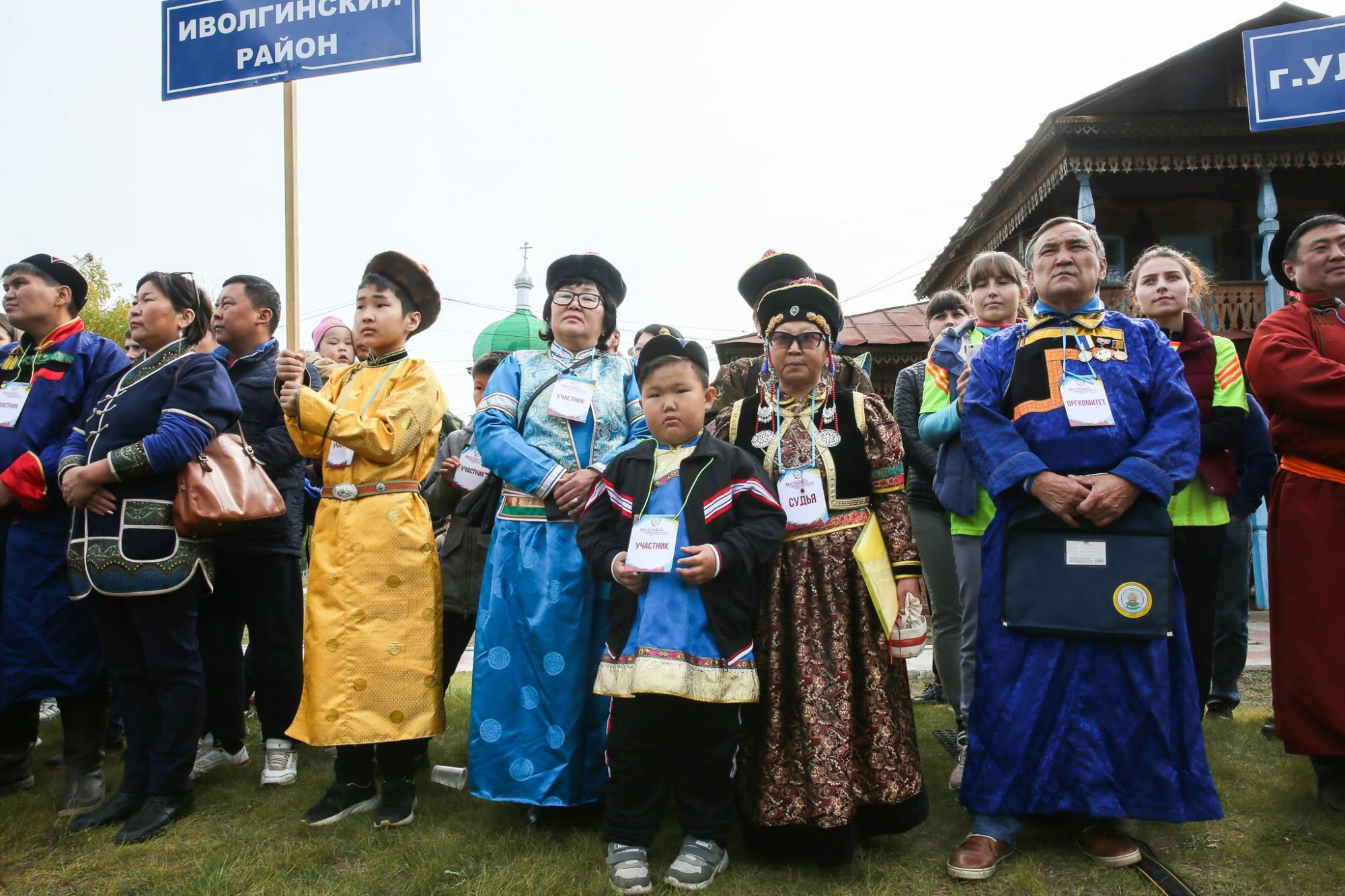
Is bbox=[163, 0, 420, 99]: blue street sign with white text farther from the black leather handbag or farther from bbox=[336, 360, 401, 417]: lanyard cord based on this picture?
the black leather handbag

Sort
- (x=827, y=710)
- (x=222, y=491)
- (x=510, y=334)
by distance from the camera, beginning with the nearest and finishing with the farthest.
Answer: (x=827, y=710), (x=222, y=491), (x=510, y=334)

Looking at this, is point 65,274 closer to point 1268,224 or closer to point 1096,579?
point 1096,579

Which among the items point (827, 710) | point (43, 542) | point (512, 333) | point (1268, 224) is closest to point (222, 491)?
point (43, 542)

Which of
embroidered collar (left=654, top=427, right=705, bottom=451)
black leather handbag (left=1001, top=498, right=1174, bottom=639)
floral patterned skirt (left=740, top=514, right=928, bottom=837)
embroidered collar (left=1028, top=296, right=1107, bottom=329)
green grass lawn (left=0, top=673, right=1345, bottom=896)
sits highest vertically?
embroidered collar (left=1028, top=296, right=1107, bottom=329)

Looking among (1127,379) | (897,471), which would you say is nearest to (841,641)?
(897,471)

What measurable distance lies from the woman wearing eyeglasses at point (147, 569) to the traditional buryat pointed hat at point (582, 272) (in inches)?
51.5

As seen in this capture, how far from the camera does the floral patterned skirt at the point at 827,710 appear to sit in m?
2.62

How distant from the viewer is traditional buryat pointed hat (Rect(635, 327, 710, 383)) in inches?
114

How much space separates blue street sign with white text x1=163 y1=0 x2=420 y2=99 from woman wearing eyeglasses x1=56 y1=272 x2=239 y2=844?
1.52m

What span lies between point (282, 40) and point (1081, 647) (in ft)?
13.2

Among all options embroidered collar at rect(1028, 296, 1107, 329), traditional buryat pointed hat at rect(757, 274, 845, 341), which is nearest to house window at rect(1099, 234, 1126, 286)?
embroidered collar at rect(1028, 296, 1107, 329)

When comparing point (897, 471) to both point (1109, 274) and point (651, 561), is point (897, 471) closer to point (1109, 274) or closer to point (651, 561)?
point (651, 561)

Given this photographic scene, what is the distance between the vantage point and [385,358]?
3.38 m

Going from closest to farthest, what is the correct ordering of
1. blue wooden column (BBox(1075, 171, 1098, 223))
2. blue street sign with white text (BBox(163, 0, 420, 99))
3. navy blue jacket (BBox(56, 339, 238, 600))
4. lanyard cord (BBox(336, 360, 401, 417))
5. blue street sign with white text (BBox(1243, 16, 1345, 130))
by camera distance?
1. navy blue jacket (BBox(56, 339, 238, 600))
2. lanyard cord (BBox(336, 360, 401, 417))
3. blue street sign with white text (BBox(163, 0, 420, 99))
4. blue street sign with white text (BBox(1243, 16, 1345, 130))
5. blue wooden column (BBox(1075, 171, 1098, 223))
